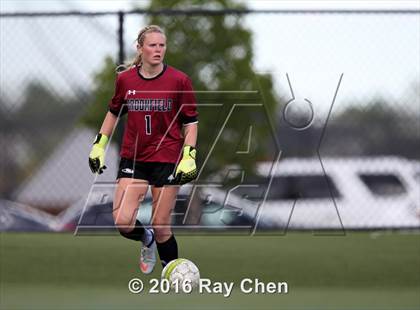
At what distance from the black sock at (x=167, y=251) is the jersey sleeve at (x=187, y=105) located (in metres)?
Result: 0.82

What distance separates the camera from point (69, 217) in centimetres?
1353

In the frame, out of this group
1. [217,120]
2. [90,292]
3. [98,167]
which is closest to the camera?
[98,167]

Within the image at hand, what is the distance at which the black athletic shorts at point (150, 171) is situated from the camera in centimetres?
691

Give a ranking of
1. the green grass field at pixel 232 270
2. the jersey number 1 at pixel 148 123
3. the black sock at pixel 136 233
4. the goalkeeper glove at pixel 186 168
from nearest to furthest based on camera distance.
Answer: the goalkeeper glove at pixel 186 168, the jersey number 1 at pixel 148 123, the black sock at pixel 136 233, the green grass field at pixel 232 270

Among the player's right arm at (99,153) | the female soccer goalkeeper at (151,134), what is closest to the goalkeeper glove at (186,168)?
the female soccer goalkeeper at (151,134)

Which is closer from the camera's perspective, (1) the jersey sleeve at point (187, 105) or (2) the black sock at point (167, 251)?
(1) the jersey sleeve at point (187, 105)

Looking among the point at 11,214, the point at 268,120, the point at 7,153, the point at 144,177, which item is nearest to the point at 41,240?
the point at 11,214

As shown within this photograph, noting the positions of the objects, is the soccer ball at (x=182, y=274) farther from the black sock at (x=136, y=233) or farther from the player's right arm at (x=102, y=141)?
the player's right arm at (x=102, y=141)

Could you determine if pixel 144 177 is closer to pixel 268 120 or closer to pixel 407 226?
pixel 407 226

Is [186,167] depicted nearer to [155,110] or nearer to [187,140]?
[187,140]

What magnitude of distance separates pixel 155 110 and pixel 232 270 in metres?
2.97

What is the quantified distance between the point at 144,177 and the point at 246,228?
4137 millimetres

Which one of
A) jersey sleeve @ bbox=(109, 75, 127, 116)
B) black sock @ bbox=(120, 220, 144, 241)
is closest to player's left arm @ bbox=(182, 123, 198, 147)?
jersey sleeve @ bbox=(109, 75, 127, 116)

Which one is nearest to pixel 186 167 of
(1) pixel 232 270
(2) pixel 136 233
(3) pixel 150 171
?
(3) pixel 150 171
